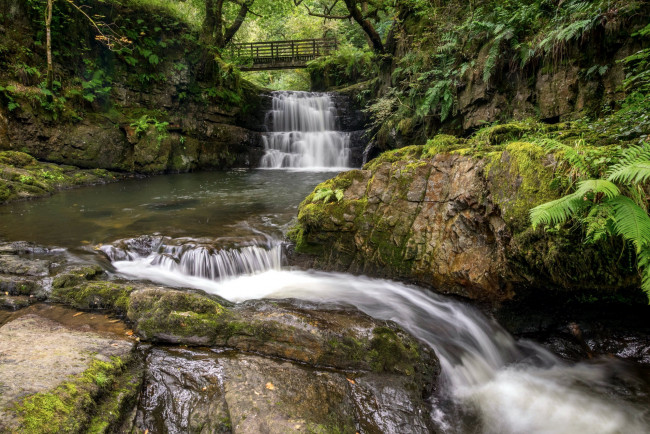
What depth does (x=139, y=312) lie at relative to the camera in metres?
3.37

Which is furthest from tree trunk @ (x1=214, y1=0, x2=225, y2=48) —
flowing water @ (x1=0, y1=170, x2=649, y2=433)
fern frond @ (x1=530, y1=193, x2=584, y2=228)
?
fern frond @ (x1=530, y1=193, x2=584, y2=228)

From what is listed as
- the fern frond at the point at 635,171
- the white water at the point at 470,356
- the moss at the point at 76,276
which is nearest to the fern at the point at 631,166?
the fern frond at the point at 635,171

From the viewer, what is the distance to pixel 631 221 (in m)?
2.49

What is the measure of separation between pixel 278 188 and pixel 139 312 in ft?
26.4

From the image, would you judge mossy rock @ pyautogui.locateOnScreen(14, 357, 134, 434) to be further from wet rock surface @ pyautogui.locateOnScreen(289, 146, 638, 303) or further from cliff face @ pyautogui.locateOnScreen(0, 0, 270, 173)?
cliff face @ pyautogui.locateOnScreen(0, 0, 270, 173)

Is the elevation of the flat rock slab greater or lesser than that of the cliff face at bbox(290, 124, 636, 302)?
lesser

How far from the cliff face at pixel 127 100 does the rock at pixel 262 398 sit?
1244cm

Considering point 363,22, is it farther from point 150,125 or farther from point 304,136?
point 150,125

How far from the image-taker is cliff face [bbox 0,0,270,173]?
11.1 metres

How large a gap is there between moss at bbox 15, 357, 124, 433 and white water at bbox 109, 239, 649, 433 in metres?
2.24

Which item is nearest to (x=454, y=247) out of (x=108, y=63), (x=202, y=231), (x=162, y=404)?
(x=162, y=404)

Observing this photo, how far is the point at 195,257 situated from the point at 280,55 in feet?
67.2

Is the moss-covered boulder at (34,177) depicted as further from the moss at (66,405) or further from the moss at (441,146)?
the moss at (441,146)

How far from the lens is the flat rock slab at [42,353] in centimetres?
211
